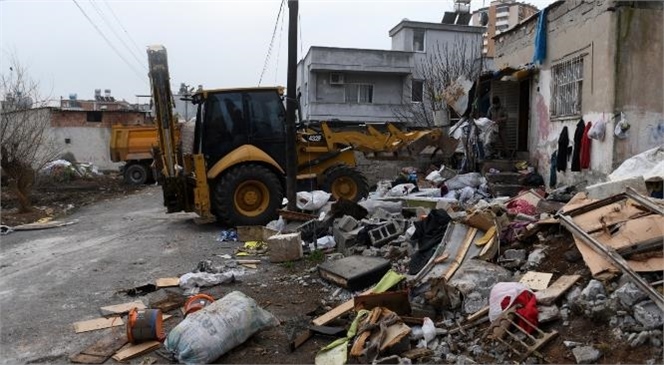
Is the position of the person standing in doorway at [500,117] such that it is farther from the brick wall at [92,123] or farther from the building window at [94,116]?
the building window at [94,116]

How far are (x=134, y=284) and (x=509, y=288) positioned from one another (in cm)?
434

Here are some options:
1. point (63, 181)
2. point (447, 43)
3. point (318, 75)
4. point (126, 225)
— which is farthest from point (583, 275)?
point (447, 43)

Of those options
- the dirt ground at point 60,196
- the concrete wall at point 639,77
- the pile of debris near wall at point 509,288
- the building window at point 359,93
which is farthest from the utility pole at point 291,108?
the building window at point 359,93

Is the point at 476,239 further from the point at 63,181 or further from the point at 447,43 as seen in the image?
the point at 447,43

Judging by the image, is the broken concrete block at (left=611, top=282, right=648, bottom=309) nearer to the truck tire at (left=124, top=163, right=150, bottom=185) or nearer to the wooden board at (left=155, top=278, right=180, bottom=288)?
the wooden board at (left=155, top=278, right=180, bottom=288)

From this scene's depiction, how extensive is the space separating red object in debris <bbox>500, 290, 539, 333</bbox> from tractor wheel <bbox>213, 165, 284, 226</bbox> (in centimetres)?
625

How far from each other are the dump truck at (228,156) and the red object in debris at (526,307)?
619cm

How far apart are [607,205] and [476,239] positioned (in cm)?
134

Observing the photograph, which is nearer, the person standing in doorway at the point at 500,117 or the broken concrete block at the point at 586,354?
the broken concrete block at the point at 586,354

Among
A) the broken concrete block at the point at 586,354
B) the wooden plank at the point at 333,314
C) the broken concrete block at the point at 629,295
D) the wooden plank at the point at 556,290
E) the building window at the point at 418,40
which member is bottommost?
the wooden plank at the point at 333,314

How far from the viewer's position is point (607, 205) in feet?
18.1

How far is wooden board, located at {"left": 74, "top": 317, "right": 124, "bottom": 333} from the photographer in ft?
16.4

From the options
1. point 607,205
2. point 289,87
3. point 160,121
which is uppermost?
point 289,87

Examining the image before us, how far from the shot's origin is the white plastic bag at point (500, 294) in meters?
4.36
